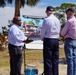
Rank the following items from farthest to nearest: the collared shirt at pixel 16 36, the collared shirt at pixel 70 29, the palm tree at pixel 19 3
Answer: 1. the palm tree at pixel 19 3
2. the collared shirt at pixel 16 36
3. the collared shirt at pixel 70 29

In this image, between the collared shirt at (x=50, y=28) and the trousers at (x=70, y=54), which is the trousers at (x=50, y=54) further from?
the trousers at (x=70, y=54)

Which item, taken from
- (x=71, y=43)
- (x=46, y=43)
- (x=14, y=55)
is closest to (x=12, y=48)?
(x=14, y=55)

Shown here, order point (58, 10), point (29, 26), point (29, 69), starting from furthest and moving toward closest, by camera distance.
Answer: point (58, 10) < point (29, 26) < point (29, 69)

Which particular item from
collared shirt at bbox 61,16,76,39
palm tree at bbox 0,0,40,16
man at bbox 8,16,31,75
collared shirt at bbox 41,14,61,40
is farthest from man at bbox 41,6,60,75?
palm tree at bbox 0,0,40,16

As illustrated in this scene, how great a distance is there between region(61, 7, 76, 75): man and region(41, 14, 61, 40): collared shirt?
0.18 metres

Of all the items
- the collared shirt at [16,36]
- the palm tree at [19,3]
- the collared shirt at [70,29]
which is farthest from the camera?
the palm tree at [19,3]

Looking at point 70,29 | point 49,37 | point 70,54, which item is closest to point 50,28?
point 49,37

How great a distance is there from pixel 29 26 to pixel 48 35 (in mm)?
17256

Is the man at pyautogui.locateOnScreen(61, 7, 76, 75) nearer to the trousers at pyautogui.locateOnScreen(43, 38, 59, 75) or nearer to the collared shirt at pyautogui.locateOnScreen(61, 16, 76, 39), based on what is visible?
the collared shirt at pyautogui.locateOnScreen(61, 16, 76, 39)

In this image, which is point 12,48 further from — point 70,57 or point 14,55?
point 70,57

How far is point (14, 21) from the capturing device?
29.1 feet

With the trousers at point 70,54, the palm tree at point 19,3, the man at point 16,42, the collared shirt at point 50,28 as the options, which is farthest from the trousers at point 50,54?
the palm tree at point 19,3

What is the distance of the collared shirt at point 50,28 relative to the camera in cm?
818

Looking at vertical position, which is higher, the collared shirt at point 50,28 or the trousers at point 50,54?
the collared shirt at point 50,28
